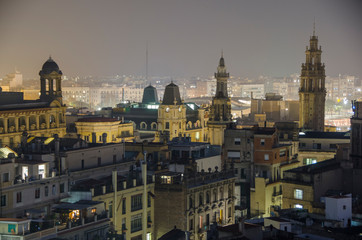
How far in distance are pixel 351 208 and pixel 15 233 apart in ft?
62.4

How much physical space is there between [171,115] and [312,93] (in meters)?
17.5

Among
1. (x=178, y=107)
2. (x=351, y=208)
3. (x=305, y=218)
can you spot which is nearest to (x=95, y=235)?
(x=305, y=218)

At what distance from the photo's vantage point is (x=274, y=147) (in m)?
62.8

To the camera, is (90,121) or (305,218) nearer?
(305,218)

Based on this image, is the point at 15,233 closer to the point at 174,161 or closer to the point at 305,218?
the point at 305,218

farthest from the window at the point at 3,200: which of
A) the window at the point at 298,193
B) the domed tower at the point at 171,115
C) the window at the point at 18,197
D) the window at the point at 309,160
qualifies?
the domed tower at the point at 171,115

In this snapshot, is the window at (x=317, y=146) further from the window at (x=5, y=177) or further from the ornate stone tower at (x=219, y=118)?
the window at (x=5, y=177)

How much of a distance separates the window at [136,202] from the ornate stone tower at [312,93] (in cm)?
5300

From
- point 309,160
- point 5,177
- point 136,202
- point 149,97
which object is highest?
point 149,97

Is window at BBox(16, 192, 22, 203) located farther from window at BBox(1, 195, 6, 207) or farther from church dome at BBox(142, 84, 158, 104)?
church dome at BBox(142, 84, 158, 104)

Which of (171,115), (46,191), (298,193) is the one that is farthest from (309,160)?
(46,191)

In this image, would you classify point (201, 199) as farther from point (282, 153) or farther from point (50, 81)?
point (50, 81)

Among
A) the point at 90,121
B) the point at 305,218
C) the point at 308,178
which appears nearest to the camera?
the point at 305,218

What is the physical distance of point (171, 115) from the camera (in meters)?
96.4
